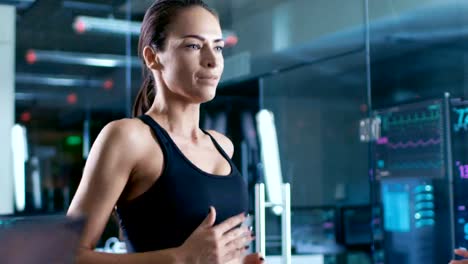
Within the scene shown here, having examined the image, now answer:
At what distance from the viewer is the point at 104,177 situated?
1252mm

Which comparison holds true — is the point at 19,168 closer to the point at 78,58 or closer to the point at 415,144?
the point at 78,58

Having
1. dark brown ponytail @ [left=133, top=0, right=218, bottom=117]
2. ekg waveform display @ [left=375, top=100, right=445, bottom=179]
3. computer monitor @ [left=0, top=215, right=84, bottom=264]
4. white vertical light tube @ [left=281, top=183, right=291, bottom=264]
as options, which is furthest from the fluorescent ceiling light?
computer monitor @ [left=0, top=215, right=84, bottom=264]

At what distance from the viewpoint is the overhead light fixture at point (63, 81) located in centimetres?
525

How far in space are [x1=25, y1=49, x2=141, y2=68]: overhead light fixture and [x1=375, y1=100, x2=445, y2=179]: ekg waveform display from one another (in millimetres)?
2207

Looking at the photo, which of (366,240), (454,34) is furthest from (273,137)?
(454,34)

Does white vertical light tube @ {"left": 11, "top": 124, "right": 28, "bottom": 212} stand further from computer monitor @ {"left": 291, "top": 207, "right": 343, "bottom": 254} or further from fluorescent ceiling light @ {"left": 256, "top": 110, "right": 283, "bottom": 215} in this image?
computer monitor @ {"left": 291, "top": 207, "right": 343, "bottom": 254}

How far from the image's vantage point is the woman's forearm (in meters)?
1.20

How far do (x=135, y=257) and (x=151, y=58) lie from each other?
0.42 m

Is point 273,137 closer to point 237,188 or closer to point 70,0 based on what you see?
point 70,0

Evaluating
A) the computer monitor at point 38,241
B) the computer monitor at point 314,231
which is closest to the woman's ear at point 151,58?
the computer monitor at point 38,241

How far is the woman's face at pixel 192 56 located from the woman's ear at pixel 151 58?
1cm

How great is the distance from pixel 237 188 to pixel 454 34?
5162mm

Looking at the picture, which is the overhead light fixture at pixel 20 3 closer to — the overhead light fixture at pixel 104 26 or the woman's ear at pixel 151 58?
the overhead light fixture at pixel 104 26

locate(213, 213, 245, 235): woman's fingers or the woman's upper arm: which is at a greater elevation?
the woman's upper arm
